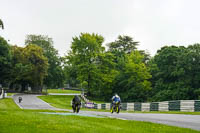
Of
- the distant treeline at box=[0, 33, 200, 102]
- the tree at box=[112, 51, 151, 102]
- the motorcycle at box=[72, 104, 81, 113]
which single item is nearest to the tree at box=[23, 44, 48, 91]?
the distant treeline at box=[0, 33, 200, 102]

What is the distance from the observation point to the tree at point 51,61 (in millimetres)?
83750

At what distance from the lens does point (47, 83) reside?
86.4m

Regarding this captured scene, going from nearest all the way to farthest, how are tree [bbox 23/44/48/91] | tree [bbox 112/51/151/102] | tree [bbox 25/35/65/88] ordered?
tree [bbox 112/51/151/102]
tree [bbox 23/44/48/91]
tree [bbox 25/35/65/88]

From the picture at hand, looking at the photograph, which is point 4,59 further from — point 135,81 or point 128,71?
point 135,81

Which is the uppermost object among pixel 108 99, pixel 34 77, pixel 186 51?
pixel 186 51

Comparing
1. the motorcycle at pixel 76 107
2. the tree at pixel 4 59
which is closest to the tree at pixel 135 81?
the tree at pixel 4 59

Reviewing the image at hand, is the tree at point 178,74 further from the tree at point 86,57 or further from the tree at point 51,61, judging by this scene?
the tree at point 51,61

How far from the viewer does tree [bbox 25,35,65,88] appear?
83.8 meters

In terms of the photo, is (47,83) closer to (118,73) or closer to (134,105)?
(118,73)

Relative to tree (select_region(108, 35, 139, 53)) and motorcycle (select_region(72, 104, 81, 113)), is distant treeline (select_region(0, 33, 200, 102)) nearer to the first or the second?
tree (select_region(108, 35, 139, 53))

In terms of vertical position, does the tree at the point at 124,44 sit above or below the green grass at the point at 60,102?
above

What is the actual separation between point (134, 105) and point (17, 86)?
63675 millimetres

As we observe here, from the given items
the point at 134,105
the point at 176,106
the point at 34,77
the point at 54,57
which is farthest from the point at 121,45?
the point at 176,106

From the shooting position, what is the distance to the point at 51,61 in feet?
285
